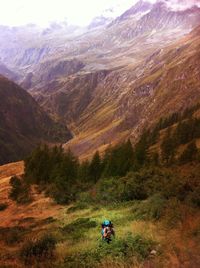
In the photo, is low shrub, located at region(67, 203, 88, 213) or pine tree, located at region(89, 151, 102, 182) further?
pine tree, located at region(89, 151, 102, 182)

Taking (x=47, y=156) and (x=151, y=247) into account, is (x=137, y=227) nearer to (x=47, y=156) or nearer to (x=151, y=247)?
(x=151, y=247)

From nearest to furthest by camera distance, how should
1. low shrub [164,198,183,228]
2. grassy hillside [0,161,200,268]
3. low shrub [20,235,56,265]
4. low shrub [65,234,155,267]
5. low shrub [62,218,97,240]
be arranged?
grassy hillside [0,161,200,268] → low shrub [65,234,155,267] → low shrub [20,235,56,265] → low shrub [164,198,183,228] → low shrub [62,218,97,240]

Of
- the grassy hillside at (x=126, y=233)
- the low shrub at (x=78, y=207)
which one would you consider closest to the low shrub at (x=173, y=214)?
the grassy hillside at (x=126, y=233)

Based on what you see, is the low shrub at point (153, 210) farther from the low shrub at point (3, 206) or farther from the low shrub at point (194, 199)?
the low shrub at point (3, 206)

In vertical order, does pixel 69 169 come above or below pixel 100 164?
above

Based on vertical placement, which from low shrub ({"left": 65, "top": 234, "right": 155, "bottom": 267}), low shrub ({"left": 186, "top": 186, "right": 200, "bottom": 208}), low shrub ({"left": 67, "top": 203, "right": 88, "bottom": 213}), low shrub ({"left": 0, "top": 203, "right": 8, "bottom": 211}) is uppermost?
low shrub ({"left": 186, "top": 186, "right": 200, "bottom": 208})

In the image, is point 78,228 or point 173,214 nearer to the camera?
point 173,214

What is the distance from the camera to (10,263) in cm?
1720

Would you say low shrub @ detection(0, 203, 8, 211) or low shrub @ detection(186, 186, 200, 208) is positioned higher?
low shrub @ detection(186, 186, 200, 208)

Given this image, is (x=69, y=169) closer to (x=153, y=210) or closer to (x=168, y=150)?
(x=168, y=150)

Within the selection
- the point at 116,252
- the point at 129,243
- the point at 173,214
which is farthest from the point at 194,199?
the point at 116,252

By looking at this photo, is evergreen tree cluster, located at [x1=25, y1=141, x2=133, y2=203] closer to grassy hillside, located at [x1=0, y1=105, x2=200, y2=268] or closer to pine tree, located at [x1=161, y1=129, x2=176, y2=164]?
pine tree, located at [x1=161, y1=129, x2=176, y2=164]

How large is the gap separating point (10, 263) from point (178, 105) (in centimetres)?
16240

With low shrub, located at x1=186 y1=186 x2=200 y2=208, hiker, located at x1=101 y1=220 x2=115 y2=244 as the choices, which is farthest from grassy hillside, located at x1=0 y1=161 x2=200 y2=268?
low shrub, located at x1=186 y1=186 x2=200 y2=208
